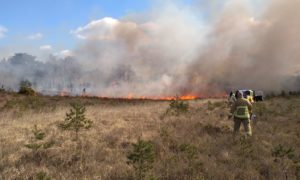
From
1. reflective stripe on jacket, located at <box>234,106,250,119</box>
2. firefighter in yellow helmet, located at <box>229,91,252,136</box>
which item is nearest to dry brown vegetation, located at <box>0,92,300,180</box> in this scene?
firefighter in yellow helmet, located at <box>229,91,252,136</box>

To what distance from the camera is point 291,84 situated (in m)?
57.0

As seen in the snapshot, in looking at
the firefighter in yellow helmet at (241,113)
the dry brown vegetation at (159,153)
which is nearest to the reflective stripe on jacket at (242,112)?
the firefighter in yellow helmet at (241,113)

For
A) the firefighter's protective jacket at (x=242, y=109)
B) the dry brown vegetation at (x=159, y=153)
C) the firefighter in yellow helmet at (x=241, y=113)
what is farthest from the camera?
the firefighter's protective jacket at (x=242, y=109)

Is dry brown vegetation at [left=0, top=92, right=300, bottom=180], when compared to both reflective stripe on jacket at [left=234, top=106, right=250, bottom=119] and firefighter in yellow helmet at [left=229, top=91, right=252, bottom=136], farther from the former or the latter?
reflective stripe on jacket at [left=234, top=106, right=250, bottom=119]

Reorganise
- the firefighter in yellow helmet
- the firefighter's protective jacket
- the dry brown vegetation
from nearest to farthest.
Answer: the dry brown vegetation, the firefighter in yellow helmet, the firefighter's protective jacket

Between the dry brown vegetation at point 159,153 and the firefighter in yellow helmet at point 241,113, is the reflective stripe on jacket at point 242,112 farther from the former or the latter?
the dry brown vegetation at point 159,153

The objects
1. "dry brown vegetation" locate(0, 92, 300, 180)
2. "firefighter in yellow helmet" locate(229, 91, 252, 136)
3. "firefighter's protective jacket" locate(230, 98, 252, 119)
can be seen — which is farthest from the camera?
"firefighter's protective jacket" locate(230, 98, 252, 119)

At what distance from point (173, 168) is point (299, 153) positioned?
4.36 m

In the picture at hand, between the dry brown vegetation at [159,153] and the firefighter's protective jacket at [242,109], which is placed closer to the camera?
the dry brown vegetation at [159,153]

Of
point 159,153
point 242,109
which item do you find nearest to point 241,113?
point 242,109

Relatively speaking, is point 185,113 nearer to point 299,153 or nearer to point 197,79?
point 299,153

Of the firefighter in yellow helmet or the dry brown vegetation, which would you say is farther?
the firefighter in yellow helmet

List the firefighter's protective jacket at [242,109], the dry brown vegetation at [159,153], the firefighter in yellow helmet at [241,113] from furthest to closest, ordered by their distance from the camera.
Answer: the firefighter's protective jacket at [242,109]
the firefighter in yellow helmet at [241,113]
the dry brown vegetation at [159,153]

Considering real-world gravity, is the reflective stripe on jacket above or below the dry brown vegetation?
above
